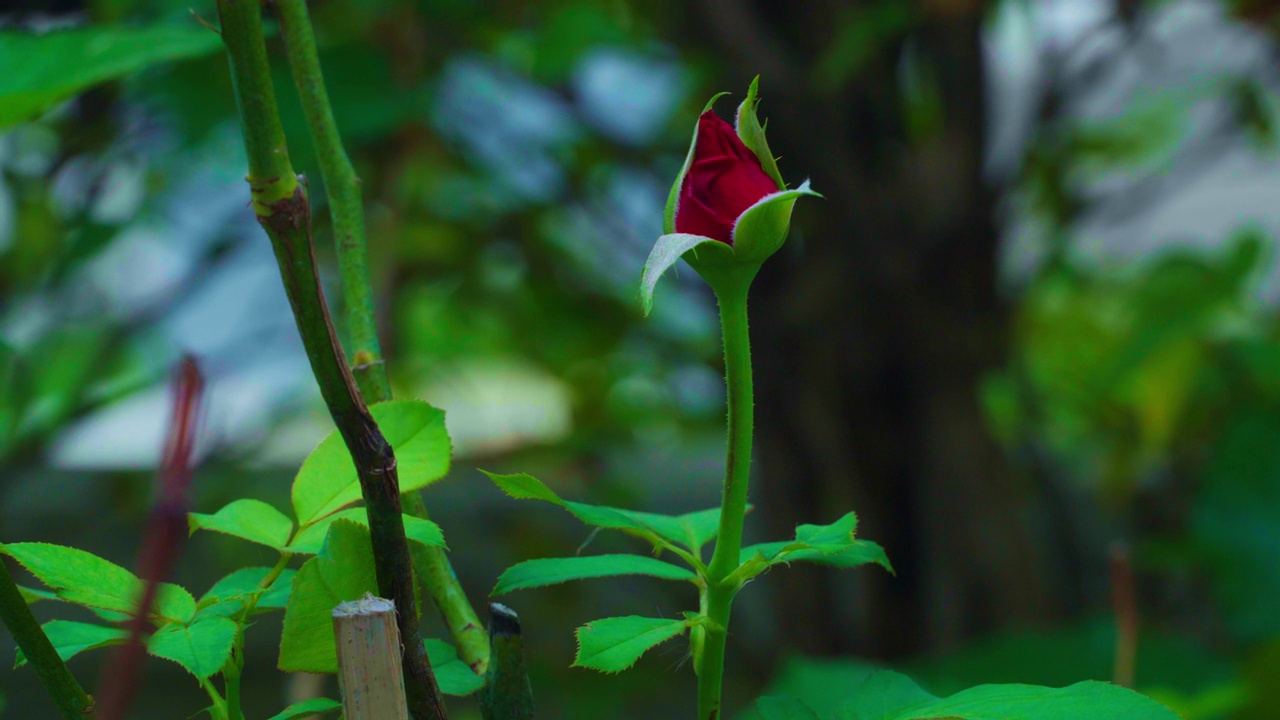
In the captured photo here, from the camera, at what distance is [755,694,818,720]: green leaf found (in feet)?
0.56

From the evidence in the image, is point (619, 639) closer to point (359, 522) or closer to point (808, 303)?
point (359, 522)

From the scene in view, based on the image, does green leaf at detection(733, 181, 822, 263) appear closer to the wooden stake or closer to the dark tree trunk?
the wooden stake

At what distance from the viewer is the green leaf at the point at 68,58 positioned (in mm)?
215

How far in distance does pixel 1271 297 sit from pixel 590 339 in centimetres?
104

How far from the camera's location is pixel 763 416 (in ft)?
3.34

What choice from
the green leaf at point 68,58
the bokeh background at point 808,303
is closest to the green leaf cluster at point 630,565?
the green leaf at point 68,58

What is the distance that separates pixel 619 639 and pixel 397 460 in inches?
1.8

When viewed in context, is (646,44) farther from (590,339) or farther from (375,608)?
(375,608)

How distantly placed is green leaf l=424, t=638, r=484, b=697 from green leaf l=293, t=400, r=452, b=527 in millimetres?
29

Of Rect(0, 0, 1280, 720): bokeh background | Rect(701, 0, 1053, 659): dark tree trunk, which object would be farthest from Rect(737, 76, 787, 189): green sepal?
Rect(701, 0, 1053, 659): dark tree trunk

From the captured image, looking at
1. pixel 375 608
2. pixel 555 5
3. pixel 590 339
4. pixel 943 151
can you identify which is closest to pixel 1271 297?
pixel 943 151

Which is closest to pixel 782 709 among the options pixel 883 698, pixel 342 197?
pixel 883 698

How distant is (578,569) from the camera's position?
0.18m

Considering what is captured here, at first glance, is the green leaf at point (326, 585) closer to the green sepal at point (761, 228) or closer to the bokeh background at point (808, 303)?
the green sepal at point (761, 228)
